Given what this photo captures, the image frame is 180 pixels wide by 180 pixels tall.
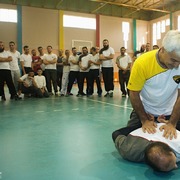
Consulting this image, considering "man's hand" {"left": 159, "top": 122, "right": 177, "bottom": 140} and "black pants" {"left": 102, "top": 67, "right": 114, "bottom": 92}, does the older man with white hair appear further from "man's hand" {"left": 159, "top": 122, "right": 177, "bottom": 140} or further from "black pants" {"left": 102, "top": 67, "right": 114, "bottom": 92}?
"black pants" {"left": 102, "top": 67, "right": 114, "bottom": 92}

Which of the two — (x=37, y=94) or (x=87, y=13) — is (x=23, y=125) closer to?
(x=37, y=94)

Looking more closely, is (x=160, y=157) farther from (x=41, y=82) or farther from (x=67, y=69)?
(x=67, y=69)

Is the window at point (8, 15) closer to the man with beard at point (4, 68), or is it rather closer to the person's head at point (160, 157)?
the man with beard at point (4, 68)

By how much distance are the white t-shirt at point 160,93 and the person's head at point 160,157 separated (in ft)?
1.84

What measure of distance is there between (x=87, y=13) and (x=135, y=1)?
3.55 m

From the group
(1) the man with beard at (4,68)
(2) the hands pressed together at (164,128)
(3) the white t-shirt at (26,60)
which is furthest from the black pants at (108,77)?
(2) the hands pressed together at (164,128)

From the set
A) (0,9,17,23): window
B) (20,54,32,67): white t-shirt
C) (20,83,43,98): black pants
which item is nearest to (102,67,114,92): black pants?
(20,83,43,98): black pants

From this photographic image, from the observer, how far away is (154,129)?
197 cm

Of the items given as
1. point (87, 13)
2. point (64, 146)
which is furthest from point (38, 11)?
point (64, 146)

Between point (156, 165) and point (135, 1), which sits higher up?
point (135, 1)

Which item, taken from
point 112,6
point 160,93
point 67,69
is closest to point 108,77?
point 67,69

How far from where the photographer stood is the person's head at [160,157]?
1.60 metres

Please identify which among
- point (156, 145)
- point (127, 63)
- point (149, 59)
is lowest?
point (156, 145)

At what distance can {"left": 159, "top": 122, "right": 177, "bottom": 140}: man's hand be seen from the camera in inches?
73.4
